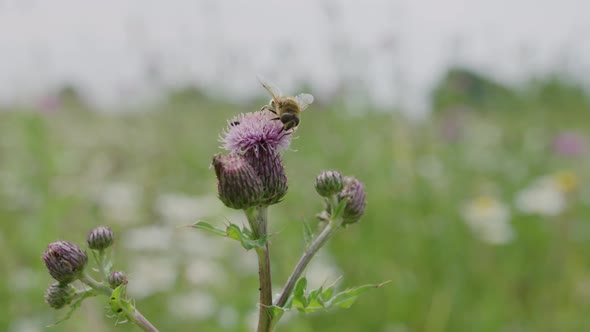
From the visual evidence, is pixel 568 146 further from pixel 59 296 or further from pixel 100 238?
pixel 59 296

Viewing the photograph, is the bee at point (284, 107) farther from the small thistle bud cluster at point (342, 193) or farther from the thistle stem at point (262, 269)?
the thistle stem at point (262, 269)

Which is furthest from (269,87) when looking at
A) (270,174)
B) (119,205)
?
(119,205)

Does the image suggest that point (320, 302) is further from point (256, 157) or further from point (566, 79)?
point (566, 79)

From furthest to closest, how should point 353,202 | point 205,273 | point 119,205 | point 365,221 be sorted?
point 365,221 < point 119,205 < point 205,273 < point 353,202

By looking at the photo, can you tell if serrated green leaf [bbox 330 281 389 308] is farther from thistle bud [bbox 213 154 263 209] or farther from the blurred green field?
the blurred green field

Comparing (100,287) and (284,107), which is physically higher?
(284,107)

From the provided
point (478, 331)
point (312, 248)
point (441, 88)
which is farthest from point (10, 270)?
point (441, 88)
